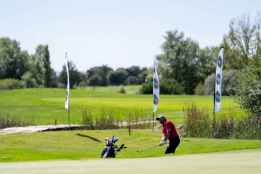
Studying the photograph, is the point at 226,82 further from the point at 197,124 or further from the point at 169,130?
the point at 169,130

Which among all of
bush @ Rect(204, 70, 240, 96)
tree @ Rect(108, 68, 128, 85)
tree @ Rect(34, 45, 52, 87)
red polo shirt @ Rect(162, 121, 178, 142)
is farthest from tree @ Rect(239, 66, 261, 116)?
tree @ Rect(108, 68, 128, 85)

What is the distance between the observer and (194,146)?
25781mm

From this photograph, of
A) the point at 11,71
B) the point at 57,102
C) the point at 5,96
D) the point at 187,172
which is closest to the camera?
the point at 187,172

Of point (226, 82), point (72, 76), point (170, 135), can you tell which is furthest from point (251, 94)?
point (72, 76)

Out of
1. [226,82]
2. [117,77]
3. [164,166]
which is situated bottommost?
[164,166]

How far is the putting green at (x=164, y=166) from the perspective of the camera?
16102 mm

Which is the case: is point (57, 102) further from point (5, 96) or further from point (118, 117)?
A: point (118, 117)

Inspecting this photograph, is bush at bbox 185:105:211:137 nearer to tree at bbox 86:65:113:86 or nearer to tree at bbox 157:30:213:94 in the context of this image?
tree at bbox 157:30:213:94

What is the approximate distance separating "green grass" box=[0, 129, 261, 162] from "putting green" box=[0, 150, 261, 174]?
13.0 feet

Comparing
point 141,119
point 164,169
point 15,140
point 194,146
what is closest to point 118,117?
point 141,119

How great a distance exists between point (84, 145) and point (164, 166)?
1467 cm

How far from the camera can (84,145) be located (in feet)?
104

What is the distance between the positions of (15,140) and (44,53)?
9585 centimetres

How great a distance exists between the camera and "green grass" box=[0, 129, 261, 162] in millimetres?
24156
